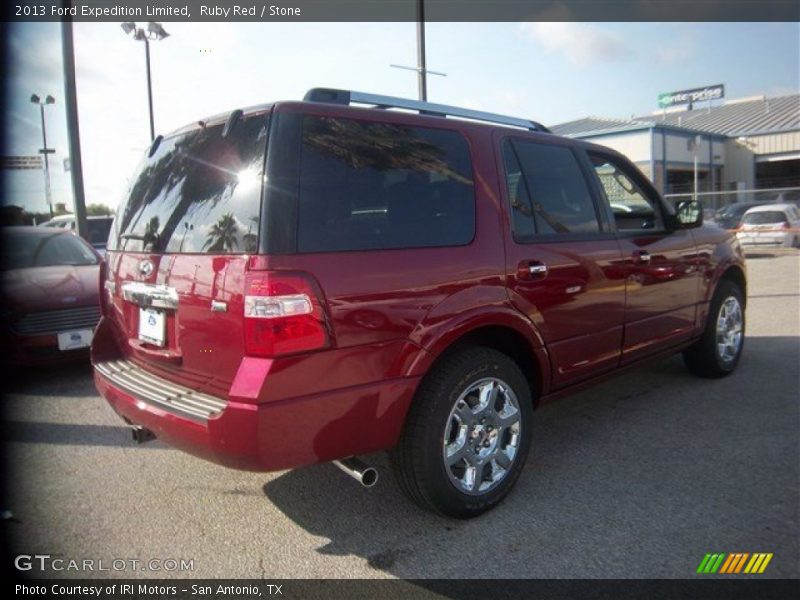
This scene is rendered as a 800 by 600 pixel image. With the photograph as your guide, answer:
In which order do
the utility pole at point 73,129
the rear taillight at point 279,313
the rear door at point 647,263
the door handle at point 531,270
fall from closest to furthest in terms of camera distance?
the rear taillight at point 279,313
the door handle at point 531,270
the rear door at point 647,263
the utility pole at point 73,129

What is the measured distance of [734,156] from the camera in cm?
3516

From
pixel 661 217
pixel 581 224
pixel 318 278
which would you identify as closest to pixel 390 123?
pixel 318 278

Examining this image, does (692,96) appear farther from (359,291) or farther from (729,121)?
(359,291)

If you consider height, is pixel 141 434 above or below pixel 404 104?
below

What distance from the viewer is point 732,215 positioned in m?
19.4

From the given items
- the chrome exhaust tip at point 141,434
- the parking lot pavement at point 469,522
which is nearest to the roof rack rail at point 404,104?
the chrome exhaust tip at point 141,434

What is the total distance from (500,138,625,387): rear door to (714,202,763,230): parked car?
665 inches

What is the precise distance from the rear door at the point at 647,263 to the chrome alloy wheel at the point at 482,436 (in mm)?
1278

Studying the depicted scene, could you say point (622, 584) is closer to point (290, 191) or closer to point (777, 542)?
point (777, 542)

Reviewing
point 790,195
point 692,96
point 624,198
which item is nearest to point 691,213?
point 624,198

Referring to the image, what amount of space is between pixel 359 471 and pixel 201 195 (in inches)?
55.8

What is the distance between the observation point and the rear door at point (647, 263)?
4004mm

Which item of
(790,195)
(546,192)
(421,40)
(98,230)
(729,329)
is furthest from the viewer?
(790,195)

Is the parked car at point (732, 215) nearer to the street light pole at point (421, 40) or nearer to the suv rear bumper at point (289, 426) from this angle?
the street light pole at point (421, 40)
